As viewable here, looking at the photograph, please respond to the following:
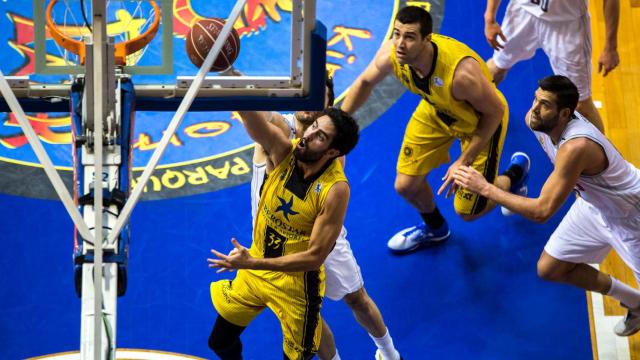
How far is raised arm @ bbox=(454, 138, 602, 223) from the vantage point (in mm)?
5988

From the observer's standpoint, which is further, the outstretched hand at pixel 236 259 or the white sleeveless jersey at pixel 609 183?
the white sleeveless jersey at pixel 609 183

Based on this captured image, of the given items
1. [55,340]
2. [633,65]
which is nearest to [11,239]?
[55,340]

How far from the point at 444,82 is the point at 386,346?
1.53m

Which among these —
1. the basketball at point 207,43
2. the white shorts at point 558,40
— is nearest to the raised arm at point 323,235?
the basketball at point 207,43

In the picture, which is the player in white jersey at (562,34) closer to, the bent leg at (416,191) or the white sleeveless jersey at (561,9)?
the white sleeveless jersey at (561,9)

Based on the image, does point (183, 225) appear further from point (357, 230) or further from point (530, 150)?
point (530, 150)

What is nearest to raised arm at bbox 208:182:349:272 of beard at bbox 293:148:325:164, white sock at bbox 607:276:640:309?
beard at bbox 293:148:325:164

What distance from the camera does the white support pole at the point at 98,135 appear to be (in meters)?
4.34

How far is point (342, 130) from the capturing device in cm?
567

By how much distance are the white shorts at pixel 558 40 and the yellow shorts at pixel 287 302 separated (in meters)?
2.36

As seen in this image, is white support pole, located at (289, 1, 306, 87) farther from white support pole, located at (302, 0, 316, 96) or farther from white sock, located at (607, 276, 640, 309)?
white sock, located at (607, 276, 640, 309)

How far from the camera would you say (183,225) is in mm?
7262

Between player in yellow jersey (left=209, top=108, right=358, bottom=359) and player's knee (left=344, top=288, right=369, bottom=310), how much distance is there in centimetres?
35

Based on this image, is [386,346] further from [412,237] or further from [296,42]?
[296,42]
